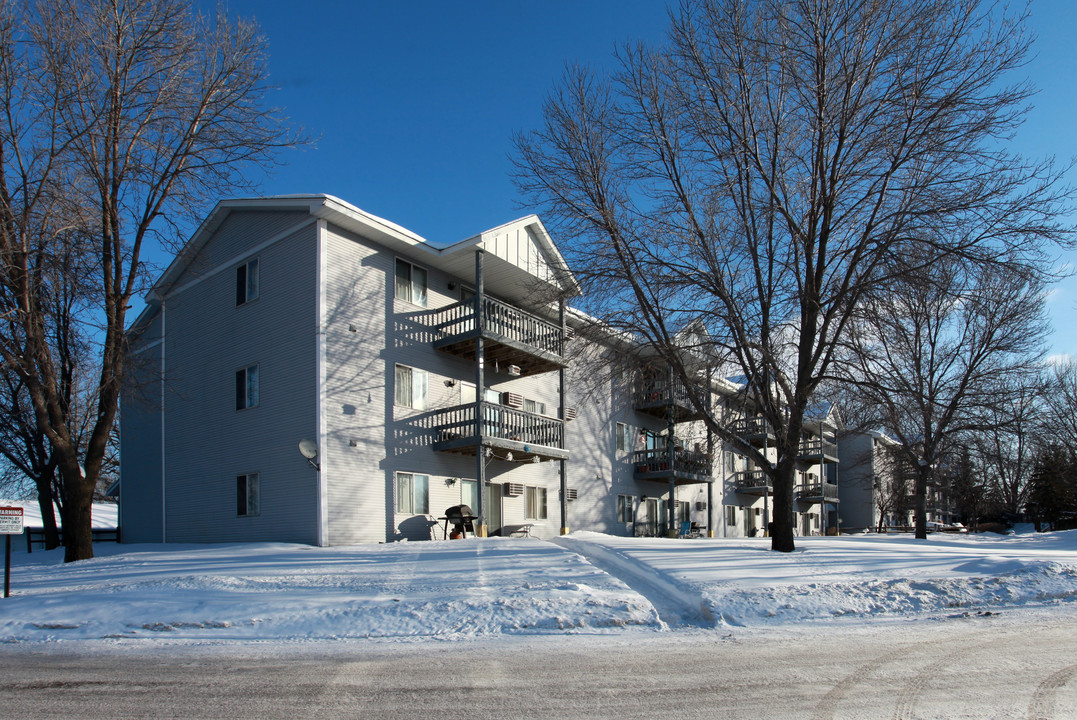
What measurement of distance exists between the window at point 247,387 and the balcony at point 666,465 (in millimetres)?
15804

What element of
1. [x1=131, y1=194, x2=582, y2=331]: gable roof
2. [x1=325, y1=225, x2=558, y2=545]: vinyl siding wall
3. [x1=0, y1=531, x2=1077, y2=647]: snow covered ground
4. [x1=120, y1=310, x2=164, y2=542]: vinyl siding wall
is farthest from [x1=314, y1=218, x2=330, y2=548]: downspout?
[x1=120, y1=310, x2=164, y2=542]: vinyl siding wall

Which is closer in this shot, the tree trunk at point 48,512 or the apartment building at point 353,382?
the apartment building at point 353,382

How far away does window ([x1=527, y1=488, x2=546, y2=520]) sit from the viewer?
24219mm

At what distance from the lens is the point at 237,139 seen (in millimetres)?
17109

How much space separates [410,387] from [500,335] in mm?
2937

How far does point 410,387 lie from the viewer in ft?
66.4

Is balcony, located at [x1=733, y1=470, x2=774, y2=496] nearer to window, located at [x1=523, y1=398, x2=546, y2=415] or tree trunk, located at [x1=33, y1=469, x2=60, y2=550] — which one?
window, located at [x1=523, y1=398, x2=546, y2=415]

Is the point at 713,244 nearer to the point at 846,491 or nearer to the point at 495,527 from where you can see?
the point at 495,527

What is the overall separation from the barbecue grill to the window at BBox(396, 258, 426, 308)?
19.3 ft

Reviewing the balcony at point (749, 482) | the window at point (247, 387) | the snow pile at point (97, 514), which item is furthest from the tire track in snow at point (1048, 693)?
the snow pile at point (97, 514)

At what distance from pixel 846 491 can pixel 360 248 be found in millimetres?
49894

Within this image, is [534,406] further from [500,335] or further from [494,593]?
[494,593]

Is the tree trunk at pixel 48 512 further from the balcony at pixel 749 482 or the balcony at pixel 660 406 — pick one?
the balcony at pixel 749 482

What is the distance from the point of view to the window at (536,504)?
79.5 feet
